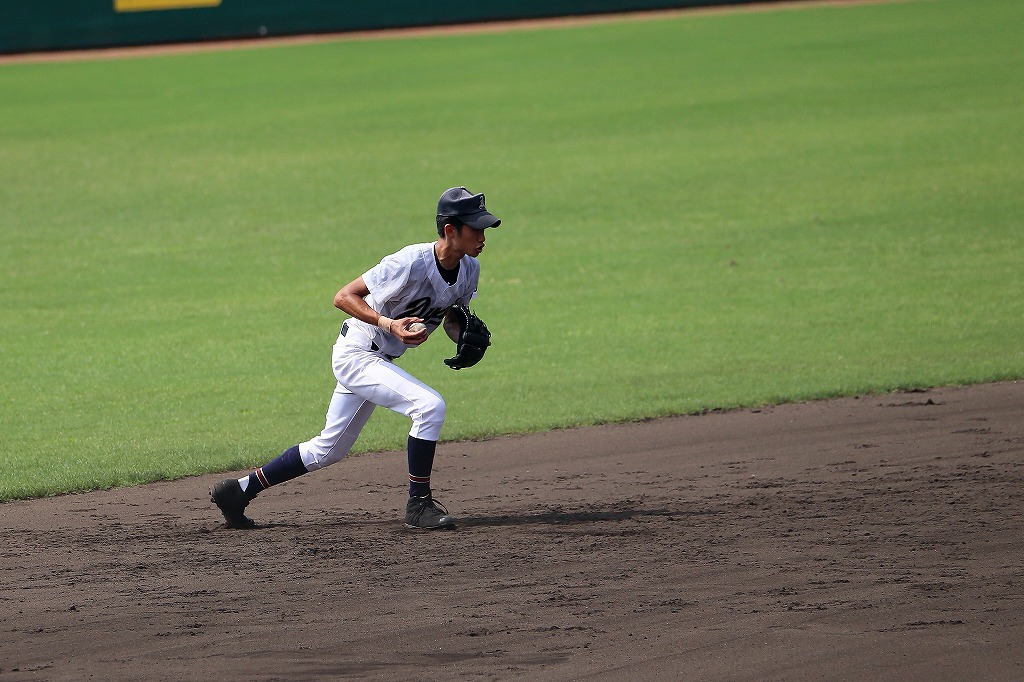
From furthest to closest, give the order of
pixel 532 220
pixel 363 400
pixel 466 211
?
pixel 532 220 < pixel 363 400 < pixel 466 211

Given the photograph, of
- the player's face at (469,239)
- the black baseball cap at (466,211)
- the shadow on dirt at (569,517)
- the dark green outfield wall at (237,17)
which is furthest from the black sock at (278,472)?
the dark green outfield wall at (237,17)

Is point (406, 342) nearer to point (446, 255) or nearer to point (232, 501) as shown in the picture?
point (446, 255)

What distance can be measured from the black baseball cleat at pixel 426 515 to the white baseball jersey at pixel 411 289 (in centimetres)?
75

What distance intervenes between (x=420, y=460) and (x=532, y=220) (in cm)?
929

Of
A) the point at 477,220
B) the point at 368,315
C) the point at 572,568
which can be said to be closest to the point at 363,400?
the point at 368,315

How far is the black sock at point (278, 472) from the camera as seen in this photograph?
6.74 m

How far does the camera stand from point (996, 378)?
9695mm

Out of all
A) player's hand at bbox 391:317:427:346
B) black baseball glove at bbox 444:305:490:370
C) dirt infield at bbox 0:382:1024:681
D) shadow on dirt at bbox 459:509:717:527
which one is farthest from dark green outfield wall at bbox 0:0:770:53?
player's hand at bbox 391:317:427:346

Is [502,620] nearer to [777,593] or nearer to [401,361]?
[777,593]

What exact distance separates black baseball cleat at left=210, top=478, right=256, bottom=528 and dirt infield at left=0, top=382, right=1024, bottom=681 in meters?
0.14

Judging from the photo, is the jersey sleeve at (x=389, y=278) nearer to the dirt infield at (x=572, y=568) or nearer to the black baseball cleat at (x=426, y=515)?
the black baseball cleat at (x=426, y=515)

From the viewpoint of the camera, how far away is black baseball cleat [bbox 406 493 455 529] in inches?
260

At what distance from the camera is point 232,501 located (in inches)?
265

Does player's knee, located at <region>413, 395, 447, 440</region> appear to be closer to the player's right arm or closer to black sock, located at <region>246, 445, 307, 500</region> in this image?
the player's right arm
